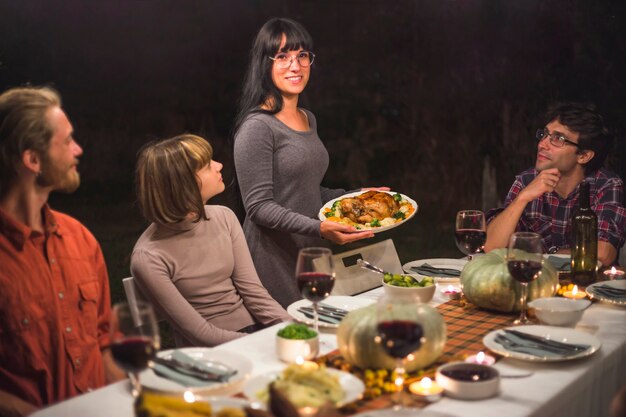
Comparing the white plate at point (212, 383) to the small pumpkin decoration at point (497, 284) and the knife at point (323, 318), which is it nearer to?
the knife at point (323, 318)

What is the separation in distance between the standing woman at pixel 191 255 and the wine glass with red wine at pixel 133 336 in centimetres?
99

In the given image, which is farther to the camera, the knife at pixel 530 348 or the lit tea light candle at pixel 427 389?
the knife at pixel 530 348

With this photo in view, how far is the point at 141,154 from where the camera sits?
2557 mm

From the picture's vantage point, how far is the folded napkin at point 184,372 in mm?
1675

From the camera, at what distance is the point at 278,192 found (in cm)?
308

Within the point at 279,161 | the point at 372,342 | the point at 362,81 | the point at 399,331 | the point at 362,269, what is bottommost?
the point at 362,269

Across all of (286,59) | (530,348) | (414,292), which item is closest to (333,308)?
(414,292)

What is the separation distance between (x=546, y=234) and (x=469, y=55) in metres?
5.00

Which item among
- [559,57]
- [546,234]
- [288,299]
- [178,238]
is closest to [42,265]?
[178,238]

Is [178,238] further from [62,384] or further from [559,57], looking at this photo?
[559,57]

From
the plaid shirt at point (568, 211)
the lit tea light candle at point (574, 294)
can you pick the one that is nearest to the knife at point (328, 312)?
the lit tea light candle at point (574, 294)

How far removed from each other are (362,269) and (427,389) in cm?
128

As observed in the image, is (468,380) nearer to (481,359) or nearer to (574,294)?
A: (481,359)

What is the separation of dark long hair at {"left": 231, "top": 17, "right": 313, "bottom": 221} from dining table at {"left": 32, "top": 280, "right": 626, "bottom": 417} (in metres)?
1.20
